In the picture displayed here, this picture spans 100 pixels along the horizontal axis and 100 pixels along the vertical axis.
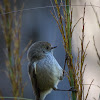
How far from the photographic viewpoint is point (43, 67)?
2.30 m

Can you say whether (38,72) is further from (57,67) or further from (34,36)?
(34,36)

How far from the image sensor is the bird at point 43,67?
7.52 ft

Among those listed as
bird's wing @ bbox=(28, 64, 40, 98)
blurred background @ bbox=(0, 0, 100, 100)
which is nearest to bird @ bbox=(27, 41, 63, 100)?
bird's wing @ bbox=(28, 64, 40, 98)

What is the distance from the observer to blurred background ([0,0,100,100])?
2.99 meters

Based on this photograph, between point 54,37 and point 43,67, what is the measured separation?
1016 millimetres

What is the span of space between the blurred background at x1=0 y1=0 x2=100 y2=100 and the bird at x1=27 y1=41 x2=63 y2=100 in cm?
24

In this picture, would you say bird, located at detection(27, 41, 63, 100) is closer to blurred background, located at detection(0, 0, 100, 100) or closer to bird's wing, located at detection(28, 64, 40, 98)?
bird's wing, located at detection(28, 64, 40, 98)

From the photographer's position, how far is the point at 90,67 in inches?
128

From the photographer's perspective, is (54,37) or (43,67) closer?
(43,67)

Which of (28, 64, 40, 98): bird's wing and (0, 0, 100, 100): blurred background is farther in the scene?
(0, 0, 100, 100): blurred background

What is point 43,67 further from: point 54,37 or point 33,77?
point 54,37

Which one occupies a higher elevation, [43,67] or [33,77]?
[43,67]

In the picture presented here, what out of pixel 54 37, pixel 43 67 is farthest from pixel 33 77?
pixel 54 37

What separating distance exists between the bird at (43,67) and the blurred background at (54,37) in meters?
0.24
